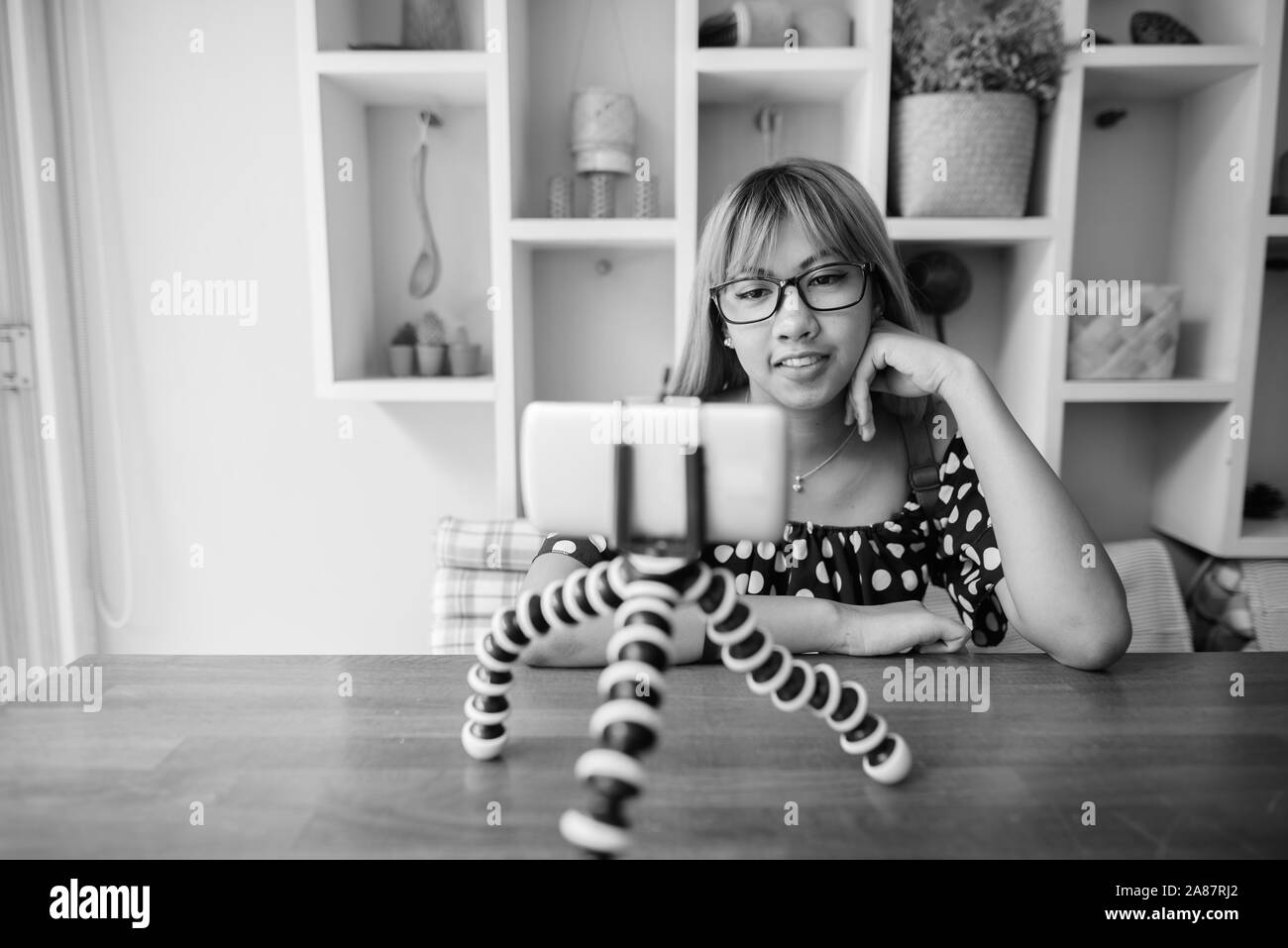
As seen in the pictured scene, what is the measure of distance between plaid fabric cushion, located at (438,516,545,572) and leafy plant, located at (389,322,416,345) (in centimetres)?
42

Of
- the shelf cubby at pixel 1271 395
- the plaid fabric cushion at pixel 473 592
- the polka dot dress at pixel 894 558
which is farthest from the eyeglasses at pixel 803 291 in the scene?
the shelf cubby at pixel 1271 395

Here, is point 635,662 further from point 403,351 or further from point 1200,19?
point 1200,19

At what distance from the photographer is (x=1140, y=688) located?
91cm

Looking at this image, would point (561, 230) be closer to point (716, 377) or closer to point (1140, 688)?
point (716, 377)

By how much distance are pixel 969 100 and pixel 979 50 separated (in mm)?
89

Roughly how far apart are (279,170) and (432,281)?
43cm

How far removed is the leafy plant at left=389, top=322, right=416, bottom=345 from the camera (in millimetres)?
1973

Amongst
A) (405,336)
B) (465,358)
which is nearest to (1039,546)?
(465,358)

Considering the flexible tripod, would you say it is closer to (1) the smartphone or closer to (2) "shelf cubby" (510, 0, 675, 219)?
(1) the smartphone

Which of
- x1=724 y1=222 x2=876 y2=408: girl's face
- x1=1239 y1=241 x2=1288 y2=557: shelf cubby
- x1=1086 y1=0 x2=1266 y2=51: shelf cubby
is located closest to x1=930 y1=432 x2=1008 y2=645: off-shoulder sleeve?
x1=724 y1=222 x2=876 y2=408: girl's face

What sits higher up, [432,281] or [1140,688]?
[432,281]

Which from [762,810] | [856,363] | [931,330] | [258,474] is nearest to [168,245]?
[258,474]

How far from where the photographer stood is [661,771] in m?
0.72

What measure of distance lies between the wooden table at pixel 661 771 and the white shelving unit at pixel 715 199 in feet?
3.21
